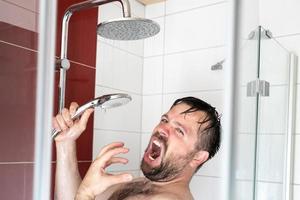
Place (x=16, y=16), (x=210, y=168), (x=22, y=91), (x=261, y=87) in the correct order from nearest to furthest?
(x=22, y=91) < (x=16, y=16) < (x=261, y=87) < (x=210, y=168)

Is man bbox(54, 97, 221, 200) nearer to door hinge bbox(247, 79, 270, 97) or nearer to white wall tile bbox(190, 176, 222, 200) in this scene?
white wall tile bbox(190, 176, 222, 200)

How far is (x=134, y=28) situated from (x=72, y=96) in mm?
339

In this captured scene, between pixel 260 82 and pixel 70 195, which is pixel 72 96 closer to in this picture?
pixel 70 195

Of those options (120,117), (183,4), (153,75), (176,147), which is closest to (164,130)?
(176,147)

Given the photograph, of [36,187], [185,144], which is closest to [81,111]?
[185,144]

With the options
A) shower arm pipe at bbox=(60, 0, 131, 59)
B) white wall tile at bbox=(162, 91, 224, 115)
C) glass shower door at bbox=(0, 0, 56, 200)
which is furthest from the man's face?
glass shower door at bbox=(0, 0, 56, 200)

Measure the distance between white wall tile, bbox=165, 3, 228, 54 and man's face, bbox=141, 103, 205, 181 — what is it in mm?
300

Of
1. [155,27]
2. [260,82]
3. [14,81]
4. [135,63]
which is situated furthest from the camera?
[135,63]

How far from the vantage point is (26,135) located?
0.71 m

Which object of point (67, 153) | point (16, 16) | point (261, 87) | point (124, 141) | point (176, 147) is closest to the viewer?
point (16, 16)

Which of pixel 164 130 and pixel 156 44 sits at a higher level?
pixel 156 44

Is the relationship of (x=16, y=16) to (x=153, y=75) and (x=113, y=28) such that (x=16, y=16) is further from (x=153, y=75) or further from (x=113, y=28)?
(x=153, y=75)

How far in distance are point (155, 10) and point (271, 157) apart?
82 cm

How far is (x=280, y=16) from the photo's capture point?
4.22ft
